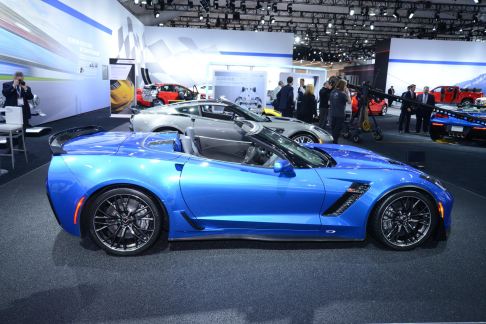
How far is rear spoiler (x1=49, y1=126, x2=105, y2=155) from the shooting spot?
3186 mm

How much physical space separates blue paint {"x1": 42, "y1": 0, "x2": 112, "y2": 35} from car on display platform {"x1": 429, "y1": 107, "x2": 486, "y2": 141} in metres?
11.6

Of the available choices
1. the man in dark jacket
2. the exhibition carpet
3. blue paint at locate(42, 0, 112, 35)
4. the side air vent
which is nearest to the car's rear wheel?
the man in dark jacket

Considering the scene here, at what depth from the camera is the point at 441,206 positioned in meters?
3.38

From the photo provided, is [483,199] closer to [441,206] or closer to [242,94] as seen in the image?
[441,206]

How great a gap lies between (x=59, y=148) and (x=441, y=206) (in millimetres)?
3348

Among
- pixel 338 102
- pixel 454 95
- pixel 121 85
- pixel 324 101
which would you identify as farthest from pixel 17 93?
pixel 454 95

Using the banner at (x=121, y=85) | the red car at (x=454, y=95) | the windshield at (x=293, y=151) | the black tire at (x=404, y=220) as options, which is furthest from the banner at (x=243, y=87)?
the red car at (x=454, y=95)

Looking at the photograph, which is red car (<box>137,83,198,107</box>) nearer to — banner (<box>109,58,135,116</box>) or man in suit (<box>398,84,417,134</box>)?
banner (<box>109,58,135,116</box>)

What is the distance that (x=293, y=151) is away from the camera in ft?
11.1

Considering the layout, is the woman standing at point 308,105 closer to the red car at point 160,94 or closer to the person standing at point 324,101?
the person standing at point 324,101

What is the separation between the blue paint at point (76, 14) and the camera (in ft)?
38.7

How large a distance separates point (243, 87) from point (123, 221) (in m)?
8.70

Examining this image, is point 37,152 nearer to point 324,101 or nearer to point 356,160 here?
point 356,160

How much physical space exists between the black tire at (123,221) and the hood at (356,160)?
5.48 feet
